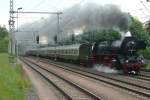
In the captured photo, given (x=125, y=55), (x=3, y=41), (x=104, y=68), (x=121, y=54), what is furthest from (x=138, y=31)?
(x=3, y=41)

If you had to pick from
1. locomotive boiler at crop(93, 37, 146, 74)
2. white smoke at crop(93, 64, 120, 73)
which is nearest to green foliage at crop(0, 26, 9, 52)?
white smoke at crop(93, 64, 120, 73)

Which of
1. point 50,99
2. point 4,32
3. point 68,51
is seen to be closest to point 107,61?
point 50,99

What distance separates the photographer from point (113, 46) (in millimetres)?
40125

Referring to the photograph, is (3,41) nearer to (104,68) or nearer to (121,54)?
(104,68)

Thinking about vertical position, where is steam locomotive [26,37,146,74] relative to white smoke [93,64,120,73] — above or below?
above

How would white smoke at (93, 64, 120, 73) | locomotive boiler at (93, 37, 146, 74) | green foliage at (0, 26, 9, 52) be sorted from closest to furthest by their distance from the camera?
locomotive boiler at (93, 37, 146, 74) < white smoke at (93, 64, 120, 73) < green foliage at (0, 26, 9, 52)

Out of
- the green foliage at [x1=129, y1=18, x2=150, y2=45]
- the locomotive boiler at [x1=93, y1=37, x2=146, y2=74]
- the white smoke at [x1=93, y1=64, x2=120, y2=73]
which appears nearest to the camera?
the locomotive boiler at [x1=93, y1=37, x2=146, y2=74]

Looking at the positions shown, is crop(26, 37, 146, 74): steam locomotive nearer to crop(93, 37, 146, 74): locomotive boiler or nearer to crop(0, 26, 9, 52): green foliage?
crop(93, 37, 146, 74): locomotive boiler

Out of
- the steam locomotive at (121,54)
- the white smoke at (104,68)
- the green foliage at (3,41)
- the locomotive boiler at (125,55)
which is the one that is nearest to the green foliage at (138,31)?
the white smoke at (104,68)

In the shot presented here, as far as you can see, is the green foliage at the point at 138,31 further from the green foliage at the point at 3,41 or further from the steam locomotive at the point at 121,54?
the green foliage at the point at 3,41

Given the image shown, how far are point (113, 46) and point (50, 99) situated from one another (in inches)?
719

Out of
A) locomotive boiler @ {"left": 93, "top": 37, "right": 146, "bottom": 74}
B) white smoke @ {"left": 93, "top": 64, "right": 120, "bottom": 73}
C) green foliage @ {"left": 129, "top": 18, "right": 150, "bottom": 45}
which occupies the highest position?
green foliage @ {"left": 129, "top": 18, "right": 150, "bottom": 45}

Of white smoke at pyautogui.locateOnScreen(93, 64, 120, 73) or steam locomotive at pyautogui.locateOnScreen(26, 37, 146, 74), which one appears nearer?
steam locomotive at pyautogui.locateOnScreen(26, 37, 146, 74)

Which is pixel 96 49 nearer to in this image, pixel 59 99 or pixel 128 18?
pixel 128 18
